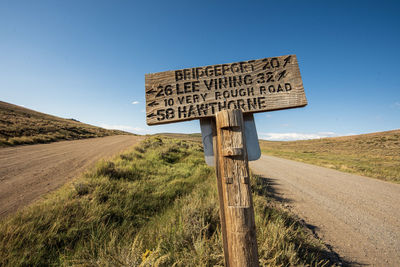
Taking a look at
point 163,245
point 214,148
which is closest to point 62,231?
point 163,245

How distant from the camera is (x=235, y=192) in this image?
1421 mm

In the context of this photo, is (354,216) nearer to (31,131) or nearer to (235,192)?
(235,192)

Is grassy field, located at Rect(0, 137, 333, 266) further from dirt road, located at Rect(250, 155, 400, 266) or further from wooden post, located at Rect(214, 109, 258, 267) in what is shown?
wooden post, located at Rect(214, 109, 258, 267)

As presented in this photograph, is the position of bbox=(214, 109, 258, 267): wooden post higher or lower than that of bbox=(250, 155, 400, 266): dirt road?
higher

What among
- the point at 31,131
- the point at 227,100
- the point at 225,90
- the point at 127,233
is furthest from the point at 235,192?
the point at 31,131

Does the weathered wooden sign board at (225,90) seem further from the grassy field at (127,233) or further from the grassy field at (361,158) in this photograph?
the grassy field at (361,158)

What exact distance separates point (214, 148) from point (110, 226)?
2.58m

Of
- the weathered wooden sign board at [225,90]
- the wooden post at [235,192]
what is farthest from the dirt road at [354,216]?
the weathered wooden sign board at [225,90]

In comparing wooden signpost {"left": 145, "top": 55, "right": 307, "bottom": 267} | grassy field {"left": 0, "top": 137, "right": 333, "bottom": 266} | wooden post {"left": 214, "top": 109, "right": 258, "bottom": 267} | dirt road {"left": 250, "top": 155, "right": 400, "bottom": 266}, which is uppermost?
wooden signpost {"left": 145, "top": 55, "right": 307, "bottom": 267}

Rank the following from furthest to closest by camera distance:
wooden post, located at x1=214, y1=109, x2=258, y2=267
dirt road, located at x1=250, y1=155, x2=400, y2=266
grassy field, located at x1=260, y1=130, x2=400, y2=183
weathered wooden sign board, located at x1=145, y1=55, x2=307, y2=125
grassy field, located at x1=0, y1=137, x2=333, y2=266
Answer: grassy field, located at x1=260, y1=130, x2=400, y2=183, dirt road, located at x1=250, y1=155, x2=400, y2=266, grassy field, located at x1=0, y1=137, x2=333, y2=266, weathered wooden sign board, located at x1=145, y1=55, x2=307, y2=125, wooden post, located at x1=214, y1=109, x2=258, y2=267

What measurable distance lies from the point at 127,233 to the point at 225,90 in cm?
281

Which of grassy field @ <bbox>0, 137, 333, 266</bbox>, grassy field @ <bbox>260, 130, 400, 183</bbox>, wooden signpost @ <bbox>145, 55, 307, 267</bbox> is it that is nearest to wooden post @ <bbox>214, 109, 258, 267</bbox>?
wooden signpost @ <bbox>145, 55, 307, 267</bbox>

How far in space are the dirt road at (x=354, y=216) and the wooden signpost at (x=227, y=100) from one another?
3.27 m

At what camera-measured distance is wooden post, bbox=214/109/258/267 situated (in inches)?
53.1
